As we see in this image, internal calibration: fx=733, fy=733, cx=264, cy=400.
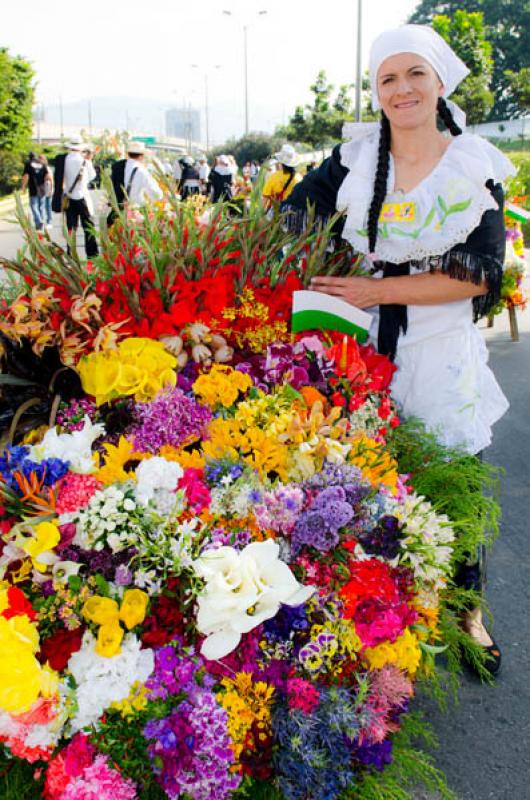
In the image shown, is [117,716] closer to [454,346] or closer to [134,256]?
[134,256]

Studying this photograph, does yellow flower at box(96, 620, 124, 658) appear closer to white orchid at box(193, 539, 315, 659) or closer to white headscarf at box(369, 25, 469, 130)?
white orchid at box(193, 539, 315, 659)

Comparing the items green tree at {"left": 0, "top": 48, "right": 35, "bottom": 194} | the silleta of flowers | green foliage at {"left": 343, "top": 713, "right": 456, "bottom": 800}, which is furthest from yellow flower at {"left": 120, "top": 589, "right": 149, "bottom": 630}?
green tree at {"left": 0, "top": 48, "right": 35, "bottom": 194}

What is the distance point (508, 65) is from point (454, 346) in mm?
64277

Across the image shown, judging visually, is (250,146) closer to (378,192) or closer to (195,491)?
(378,192)

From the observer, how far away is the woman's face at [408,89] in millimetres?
2039

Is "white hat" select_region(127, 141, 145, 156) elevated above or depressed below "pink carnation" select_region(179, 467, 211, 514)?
above

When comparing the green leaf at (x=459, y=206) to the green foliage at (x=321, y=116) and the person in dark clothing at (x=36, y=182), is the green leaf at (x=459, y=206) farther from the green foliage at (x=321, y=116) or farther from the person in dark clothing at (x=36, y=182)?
the green foliage at (x=321, y=116)

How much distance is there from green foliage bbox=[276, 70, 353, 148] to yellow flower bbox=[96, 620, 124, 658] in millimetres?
37829

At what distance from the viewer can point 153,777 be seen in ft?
4.04

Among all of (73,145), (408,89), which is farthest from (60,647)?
(73,145)

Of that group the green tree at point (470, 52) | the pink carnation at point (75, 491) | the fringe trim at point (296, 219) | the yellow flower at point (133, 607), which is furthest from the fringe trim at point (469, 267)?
the green tree at point (470, 52)

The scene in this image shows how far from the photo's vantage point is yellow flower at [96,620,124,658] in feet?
4.30

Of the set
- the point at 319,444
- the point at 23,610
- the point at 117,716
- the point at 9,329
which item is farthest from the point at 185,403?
the point at 117,716

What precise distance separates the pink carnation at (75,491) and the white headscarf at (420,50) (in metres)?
1.42
